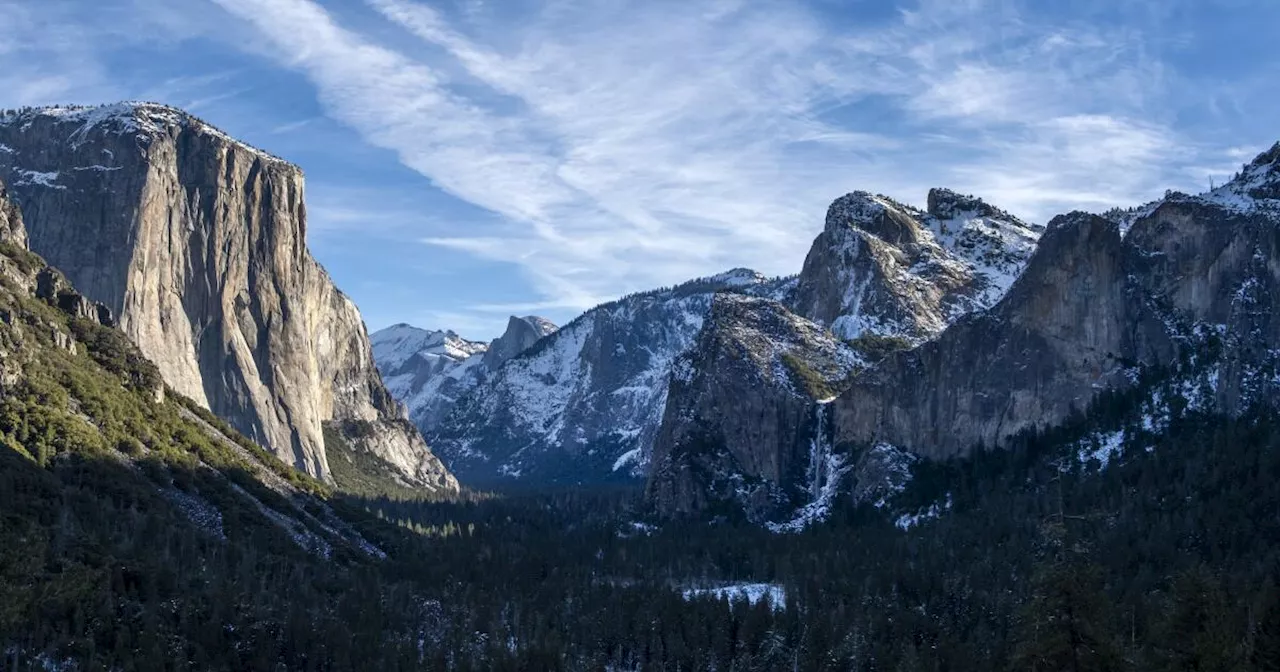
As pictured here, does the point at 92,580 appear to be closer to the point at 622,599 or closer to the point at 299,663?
the point at 299,663

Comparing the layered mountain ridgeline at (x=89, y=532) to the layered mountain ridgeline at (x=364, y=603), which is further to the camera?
the layered mountain ridgeline at (x=89, y=532)

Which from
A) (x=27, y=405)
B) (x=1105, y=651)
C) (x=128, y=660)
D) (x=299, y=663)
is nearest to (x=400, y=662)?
(x=299, y=663)

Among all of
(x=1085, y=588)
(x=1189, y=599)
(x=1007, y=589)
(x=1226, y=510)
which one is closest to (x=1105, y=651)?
(x=1085, y=588)

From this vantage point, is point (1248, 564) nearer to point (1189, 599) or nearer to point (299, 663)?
point (1189, 599)

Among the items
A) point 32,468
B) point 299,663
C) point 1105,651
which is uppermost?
point 32,468

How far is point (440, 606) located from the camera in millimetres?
188125

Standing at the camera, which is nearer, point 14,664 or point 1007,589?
point 14,664

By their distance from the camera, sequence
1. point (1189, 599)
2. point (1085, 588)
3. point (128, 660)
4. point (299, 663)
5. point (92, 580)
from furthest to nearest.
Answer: point (299, 663)
point (92, 580)
point (128, 660)
point (1189, 599)
point (1085, 588)

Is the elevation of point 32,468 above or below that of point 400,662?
above

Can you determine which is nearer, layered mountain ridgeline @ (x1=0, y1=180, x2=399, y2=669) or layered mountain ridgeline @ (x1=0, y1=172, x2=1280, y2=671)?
layered mountain ridgeline @ (x1=0, y1=172, x2=1280, y2=671)

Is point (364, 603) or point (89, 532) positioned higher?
point (89, 532)

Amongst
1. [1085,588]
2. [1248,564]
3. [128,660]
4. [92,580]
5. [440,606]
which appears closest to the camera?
[1085,588]

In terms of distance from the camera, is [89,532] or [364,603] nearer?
[89,532]

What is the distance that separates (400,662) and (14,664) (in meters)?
43.9
